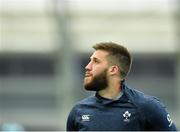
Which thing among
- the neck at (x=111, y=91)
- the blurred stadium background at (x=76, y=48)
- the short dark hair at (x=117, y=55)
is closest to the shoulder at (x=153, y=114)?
the neck at (x=111, y=91)

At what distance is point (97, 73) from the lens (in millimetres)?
4668

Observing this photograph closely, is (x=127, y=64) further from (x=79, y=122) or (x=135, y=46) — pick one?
(x=135, y=46)

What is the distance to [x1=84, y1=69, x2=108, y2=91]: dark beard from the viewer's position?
15.1 feet

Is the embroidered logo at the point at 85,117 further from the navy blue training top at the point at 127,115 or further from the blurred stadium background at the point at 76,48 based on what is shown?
the blurred stadium background at the point at 76,48

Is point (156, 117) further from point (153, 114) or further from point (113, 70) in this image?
point (113, 70)

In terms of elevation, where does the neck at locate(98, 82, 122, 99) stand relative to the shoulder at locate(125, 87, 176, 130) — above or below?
above

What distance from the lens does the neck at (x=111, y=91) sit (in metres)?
4.68

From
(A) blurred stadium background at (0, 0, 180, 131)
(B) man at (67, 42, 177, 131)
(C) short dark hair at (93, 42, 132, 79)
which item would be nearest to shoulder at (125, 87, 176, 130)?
(B) man at (67, 42, 177, 131)

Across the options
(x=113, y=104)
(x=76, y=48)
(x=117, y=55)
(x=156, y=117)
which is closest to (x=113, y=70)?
(x=117, y=55)

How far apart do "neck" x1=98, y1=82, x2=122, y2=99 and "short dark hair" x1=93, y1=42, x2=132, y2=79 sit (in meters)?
0.10

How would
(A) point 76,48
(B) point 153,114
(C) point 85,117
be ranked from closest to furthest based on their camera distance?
(B) point 153,114
(C) point 85,117
(A) point 76,48

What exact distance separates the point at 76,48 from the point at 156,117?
13.1 m

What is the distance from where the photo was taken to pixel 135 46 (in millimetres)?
19125

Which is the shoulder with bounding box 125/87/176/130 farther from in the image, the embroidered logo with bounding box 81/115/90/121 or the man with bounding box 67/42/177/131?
the embroidered logo with bounding box 81/115/90/121
